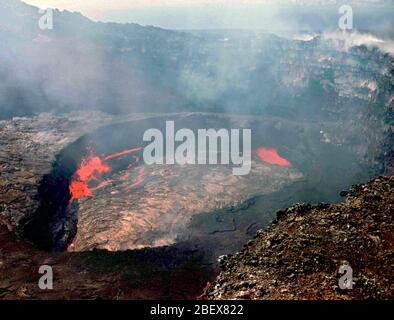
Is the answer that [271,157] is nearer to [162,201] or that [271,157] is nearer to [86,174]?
[162,201]

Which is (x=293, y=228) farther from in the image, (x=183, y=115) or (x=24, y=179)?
(x=183, y=115)

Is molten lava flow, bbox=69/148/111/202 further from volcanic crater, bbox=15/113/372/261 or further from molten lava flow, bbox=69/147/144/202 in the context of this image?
volcanic crater, bbox=15/113/372/261

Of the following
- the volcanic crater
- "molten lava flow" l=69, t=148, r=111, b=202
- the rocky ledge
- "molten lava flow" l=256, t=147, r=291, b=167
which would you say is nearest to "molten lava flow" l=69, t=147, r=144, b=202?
"molten lava flow" l=69, t=148, r=111, b=202

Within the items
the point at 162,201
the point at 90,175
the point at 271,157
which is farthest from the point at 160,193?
the point at 271,157

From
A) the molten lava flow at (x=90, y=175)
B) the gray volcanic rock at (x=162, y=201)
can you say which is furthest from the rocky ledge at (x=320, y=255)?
the molten lava flow at (x=90, y=175)

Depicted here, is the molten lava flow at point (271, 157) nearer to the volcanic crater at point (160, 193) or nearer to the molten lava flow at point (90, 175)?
the volcanic crater at point (160, 193)
